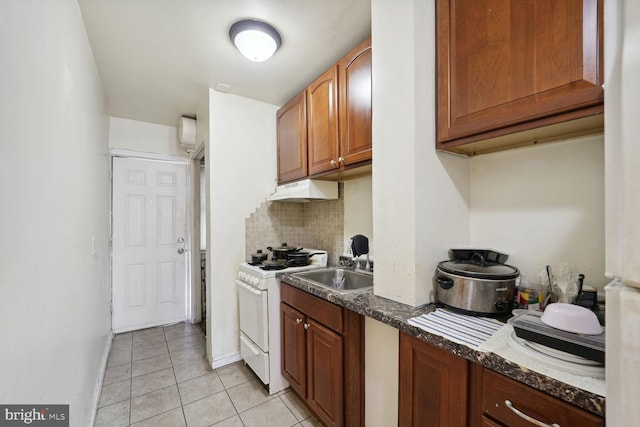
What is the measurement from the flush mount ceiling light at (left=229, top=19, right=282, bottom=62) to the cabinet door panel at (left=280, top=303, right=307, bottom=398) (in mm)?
1686

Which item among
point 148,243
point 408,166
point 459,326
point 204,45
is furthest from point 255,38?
point 148,243

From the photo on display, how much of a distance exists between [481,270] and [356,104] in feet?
3.92

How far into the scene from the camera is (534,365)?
2.33 feet

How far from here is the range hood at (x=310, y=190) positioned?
212 centimetres

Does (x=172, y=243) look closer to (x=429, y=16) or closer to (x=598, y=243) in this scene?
(x=429, y=16)

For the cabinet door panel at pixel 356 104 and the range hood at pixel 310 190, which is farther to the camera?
the range hood at pixel 310 190

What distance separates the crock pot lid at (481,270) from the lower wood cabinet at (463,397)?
33cm

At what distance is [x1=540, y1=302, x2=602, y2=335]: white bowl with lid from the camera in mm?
745

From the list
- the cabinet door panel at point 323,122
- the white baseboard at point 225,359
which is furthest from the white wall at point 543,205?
the white baseboard at point 225,359

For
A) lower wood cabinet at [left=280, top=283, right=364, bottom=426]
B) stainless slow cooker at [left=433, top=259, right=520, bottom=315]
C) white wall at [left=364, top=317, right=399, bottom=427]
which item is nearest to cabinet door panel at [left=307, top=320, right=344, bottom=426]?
lower wood cabinet at [left=280, top=283, right=364, bottom=426]

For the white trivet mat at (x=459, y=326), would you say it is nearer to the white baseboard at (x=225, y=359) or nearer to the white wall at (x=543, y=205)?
the white wall at (x=543, y=205)

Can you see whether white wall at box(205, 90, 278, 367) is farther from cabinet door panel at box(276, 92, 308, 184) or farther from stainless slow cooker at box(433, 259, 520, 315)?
stainless slow cooker at box(433, 259, 520, 315)

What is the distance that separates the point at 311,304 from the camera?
1566 millimetres

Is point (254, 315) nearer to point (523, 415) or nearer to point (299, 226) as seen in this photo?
point (299, 226)
